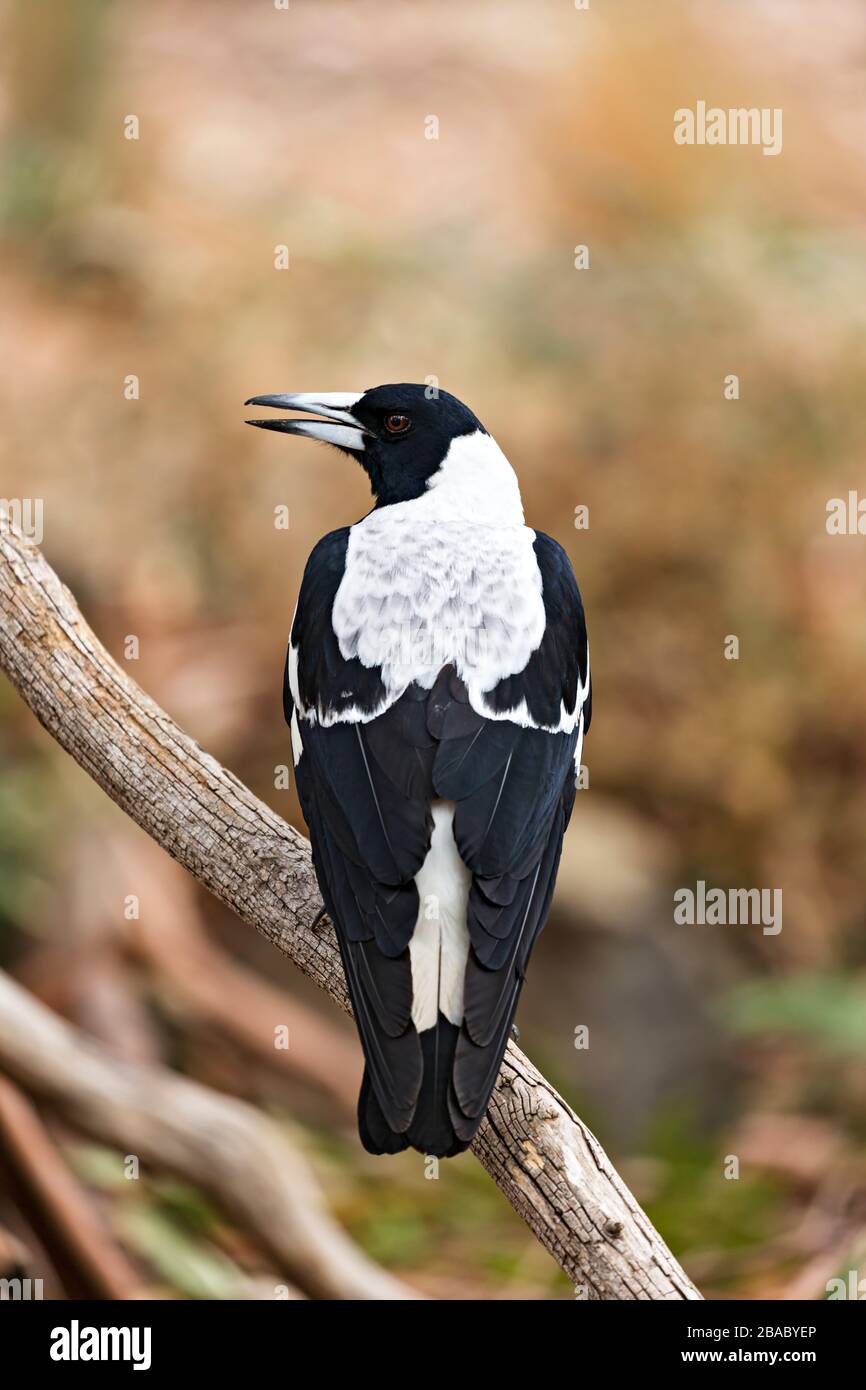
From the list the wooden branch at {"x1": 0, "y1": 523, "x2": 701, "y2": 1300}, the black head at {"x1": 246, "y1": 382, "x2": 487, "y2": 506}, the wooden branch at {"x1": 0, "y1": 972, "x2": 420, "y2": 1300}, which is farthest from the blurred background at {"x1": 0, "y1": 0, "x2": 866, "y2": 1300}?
the black head at {"x1": 246, "y1": 382, "x2": 487, "y2": 506}

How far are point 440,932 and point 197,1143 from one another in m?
1.19

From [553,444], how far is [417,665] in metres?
2.46

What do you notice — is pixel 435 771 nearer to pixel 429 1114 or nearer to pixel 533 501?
pixel 429 1114

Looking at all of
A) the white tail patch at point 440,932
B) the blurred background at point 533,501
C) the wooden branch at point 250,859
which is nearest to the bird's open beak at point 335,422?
the wooden branch at point 250,859

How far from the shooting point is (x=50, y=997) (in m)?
3.59

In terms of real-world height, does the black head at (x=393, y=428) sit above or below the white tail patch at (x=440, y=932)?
above

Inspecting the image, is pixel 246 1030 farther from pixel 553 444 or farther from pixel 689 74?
pixel 689 74

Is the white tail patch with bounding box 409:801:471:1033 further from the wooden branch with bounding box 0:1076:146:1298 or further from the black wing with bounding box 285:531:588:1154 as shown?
the wooden branch with bounding box 0:1076:146:1298

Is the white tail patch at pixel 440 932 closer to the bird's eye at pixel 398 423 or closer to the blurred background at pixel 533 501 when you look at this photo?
the bird's eye at pixel 398 423

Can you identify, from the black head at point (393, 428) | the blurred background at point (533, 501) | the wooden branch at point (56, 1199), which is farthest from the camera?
the blurred background at point (533, 501)

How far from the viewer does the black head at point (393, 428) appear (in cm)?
219

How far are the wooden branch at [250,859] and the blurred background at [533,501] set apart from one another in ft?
4.74

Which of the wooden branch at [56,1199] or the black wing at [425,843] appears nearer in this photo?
the black wing at [425,843]

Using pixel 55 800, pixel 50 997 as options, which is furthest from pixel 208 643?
pixel 50 997
